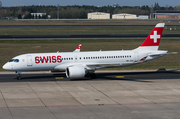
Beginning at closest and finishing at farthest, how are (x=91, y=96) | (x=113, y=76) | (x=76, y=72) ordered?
1. (x=91, y=96)
2. (x=76, y=72)
3. (x=113, y=76)

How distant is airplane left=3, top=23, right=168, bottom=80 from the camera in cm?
3884

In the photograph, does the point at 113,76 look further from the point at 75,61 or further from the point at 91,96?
the point at 91,96

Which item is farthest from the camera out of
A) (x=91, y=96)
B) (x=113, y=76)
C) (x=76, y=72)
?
(x=113, y=76)

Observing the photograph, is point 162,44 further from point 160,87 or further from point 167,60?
point 160,87

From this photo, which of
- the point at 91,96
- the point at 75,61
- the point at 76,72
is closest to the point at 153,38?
the point at 75,61

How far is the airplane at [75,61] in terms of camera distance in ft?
127

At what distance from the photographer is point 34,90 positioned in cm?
3347

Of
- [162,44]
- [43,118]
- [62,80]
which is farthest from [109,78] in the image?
[162,44]

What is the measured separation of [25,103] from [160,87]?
15889mm

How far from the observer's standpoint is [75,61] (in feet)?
133

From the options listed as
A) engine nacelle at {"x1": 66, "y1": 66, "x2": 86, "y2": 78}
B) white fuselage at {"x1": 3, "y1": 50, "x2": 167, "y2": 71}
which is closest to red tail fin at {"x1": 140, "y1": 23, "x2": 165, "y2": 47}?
white fuselage at {"x1": 3, "y1": 50, "x2": 167, "y2": 71}

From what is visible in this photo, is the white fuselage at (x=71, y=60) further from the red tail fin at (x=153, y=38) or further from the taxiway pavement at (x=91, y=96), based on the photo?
the red tail fin at (x=153, y=38)

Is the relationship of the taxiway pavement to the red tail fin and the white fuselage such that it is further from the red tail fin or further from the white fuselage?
the red tail fin

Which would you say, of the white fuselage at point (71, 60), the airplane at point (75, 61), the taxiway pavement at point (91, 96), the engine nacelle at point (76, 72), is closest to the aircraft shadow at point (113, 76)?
the taxiway pavement at point (91, 96)
